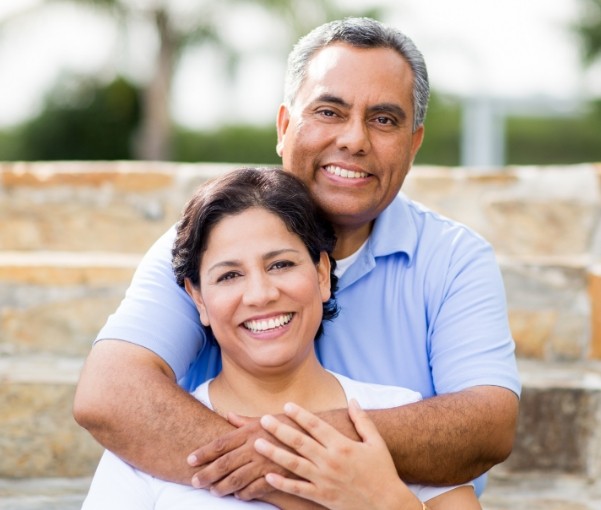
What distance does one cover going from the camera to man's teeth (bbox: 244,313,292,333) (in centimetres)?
206

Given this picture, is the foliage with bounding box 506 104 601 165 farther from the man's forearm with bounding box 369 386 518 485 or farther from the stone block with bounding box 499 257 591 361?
the man's forearm with bounding box 369 386 518 485

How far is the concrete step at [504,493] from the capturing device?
2789mm

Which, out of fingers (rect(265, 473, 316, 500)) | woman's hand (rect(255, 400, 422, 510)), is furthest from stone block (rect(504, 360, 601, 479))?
fingers (rect(265, 473, 316, 500))

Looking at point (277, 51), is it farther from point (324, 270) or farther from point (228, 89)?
point (324, 270)

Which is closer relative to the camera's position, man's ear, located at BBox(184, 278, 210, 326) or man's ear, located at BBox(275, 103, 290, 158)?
man's ear, located at BBox(184, 278, 210, 326)

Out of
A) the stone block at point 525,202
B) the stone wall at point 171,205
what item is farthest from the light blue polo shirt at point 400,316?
the stone block at point 525,202

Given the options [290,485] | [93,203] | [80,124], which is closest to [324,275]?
[290,485]

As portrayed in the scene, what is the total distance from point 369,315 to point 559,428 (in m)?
0.87

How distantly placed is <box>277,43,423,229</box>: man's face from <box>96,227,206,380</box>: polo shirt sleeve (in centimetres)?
44

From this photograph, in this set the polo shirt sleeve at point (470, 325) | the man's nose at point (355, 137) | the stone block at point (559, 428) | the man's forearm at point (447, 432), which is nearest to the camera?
the man's forearm at point (447, 432)

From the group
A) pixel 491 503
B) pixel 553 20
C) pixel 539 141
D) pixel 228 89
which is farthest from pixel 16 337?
pixel 553 20

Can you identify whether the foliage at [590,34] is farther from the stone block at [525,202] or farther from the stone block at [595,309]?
the stone block at [595,309]

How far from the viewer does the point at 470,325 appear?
233cm

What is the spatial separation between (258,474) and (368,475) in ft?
0.74
